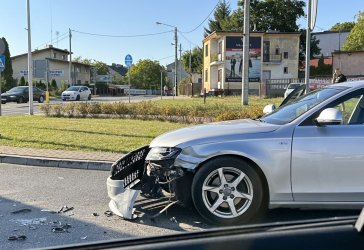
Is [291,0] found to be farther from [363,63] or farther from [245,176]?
[245,176]

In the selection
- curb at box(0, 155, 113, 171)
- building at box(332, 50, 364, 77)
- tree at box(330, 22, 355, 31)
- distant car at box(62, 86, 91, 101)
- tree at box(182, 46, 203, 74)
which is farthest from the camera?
tree at box(330, 22, 355, 31)

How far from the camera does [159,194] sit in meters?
5.16

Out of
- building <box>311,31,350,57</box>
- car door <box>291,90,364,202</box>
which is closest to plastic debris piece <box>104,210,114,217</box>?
car door <box>291,90,364,202</box>

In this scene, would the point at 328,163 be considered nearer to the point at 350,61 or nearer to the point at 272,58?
the point at 350,61

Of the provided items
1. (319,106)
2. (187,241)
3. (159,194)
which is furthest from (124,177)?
(187,241)

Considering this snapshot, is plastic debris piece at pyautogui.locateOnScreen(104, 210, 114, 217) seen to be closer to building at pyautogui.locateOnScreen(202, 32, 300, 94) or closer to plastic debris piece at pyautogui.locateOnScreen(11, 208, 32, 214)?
plastic debris piece at pyautogui.locateOnScreen(11, 208, 32, 214)

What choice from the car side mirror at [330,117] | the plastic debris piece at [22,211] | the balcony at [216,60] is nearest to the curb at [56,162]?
the plastic debris piece at [22,211]

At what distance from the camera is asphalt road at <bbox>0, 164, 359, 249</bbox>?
4488mm

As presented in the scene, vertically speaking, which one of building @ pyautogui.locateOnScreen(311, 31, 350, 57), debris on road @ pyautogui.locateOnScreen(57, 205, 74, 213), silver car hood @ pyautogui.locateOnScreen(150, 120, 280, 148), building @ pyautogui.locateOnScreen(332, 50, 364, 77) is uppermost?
building @ pyautogui.locateOnScreen(311, 31, 350, 57)

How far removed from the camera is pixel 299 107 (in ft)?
16.6

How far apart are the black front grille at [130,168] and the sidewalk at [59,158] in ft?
8.66

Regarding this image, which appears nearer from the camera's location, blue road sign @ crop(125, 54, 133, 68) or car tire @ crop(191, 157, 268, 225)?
car tire @ crop(191, 157, 268, 225)

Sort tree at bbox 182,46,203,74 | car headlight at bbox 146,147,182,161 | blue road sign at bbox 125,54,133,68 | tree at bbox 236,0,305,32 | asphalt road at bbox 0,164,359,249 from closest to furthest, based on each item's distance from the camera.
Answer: asphalt road at bbox 0,164,359,249, car headlight at bbox 146,147,182,161, blue road sign at bbox 125,54,133,68, tree at bbox 236,0,305,32, tree at bbox 182,46,203,74

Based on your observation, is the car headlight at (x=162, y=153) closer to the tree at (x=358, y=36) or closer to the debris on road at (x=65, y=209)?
the debris on road at (x=65, y=209)
